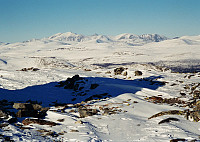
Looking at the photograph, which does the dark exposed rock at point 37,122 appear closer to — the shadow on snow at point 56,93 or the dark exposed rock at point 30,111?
the dark exposed rock at point 30,111

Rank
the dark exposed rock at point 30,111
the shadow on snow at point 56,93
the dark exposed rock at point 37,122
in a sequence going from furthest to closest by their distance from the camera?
the shadow on snow at point 56,93, the dark exposed rock at point 30,111, the dark exposed rock at point 37,122

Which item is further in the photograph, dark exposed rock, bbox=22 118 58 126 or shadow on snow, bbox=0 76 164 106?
shadow on snow, bbox=0 76 164 106

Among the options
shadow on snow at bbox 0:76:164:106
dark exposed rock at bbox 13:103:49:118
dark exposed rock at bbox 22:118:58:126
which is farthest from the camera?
shadow on snow at bbox 0:76:164:106

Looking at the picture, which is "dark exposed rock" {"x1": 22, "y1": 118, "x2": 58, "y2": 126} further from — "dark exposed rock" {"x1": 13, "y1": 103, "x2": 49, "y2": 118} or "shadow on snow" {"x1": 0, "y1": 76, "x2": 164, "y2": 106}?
"shadow on snow" {"x1": 0, "y1": 76, "x2": 164, "y2": 106}

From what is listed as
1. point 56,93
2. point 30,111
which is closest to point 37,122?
point 30,111

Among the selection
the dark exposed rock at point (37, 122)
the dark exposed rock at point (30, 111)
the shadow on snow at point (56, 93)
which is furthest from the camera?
the shadow on snow at point (56, 93)

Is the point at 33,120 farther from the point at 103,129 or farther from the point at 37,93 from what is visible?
the point at 37,93

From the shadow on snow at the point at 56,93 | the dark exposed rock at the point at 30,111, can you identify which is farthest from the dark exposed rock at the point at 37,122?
the shadow on snow at the point at 56,93

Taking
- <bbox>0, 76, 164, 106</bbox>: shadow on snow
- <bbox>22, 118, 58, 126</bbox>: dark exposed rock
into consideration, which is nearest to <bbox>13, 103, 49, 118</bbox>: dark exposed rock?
<bbox>22, 118, 58, 126</bbox>: dark exposed rock

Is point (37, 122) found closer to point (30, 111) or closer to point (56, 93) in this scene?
point (30, 111)

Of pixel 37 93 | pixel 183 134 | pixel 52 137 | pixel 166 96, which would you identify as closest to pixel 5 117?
pixel 52 137

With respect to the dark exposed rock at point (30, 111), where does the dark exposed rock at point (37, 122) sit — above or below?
below

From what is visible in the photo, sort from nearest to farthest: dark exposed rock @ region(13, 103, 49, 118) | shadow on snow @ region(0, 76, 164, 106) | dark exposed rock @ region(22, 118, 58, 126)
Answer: dark exposed rock @ region(22, 118, 58, 126), dark exposed rock @ region(13, 103, 49, 118), shadow on snow @ region(0, 76, 164, 106)

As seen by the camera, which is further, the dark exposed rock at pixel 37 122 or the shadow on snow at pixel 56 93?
the shadow on snow at pixel 56 93
